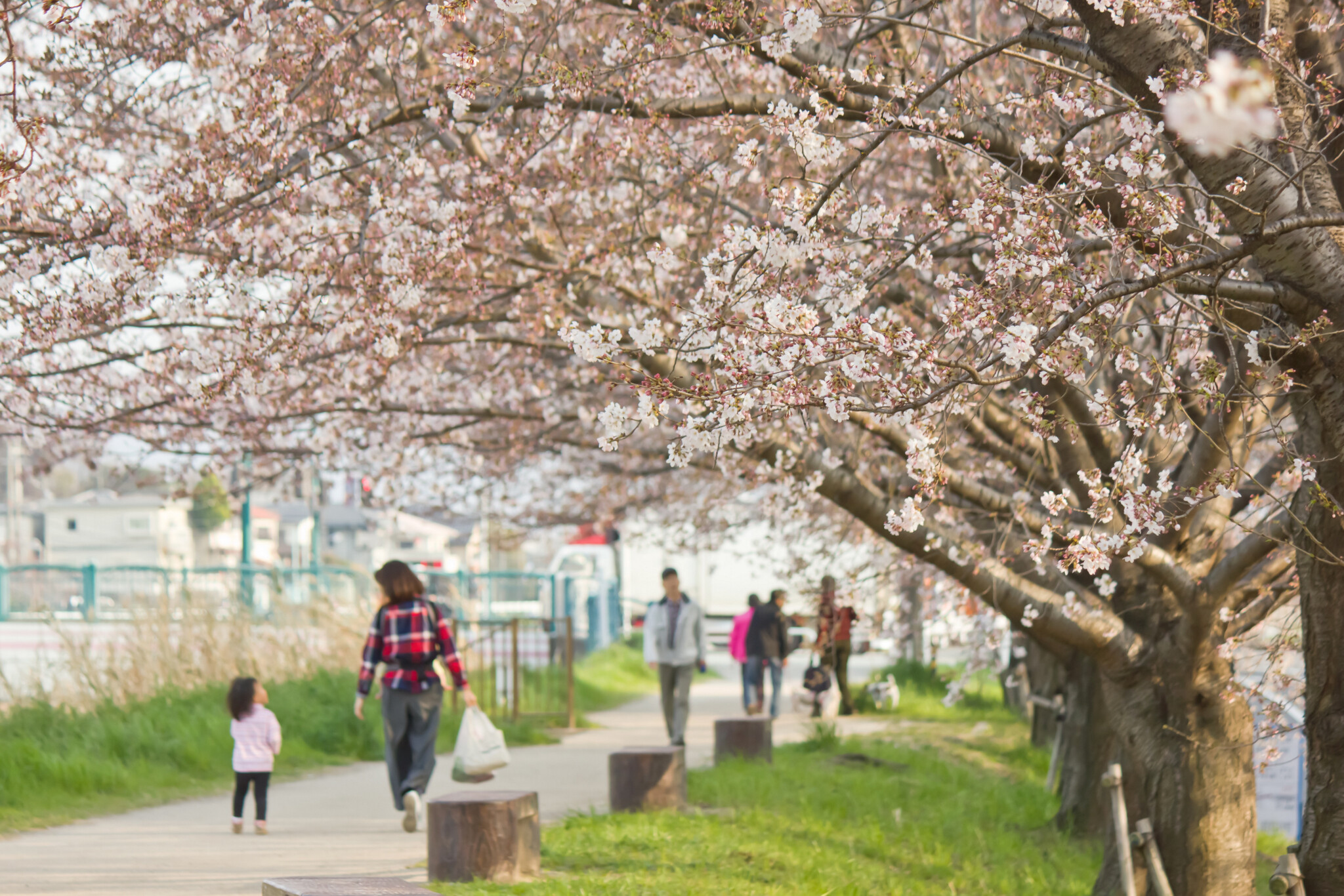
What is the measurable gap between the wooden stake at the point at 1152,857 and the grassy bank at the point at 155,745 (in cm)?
666

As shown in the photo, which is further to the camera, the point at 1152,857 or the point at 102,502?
the point at 102,502

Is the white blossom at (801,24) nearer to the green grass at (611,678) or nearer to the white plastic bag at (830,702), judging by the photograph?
the white plastic bag at (830,702)

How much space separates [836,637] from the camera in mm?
17656

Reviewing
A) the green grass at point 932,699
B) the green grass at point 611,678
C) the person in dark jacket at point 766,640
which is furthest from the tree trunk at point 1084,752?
the green grass at point 611,678

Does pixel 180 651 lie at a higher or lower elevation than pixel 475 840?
higher

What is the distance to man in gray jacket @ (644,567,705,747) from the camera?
40.8 feet

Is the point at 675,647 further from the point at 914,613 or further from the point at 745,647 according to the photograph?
the point at 914,613

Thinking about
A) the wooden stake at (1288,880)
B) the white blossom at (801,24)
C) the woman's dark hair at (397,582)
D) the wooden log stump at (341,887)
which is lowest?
the wooden stake at (1288,880)

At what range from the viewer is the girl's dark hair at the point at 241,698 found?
27.7 feet

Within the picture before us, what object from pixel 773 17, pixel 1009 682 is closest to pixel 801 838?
pixel 773 17

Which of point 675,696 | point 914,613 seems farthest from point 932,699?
point 675,696

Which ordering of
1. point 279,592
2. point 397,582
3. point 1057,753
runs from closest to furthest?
point 397,582, point 1057,753, point 279,592

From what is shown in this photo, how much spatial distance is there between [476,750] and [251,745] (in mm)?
1441

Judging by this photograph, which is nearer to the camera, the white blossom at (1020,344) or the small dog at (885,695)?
the white blossom at (1020,344)
